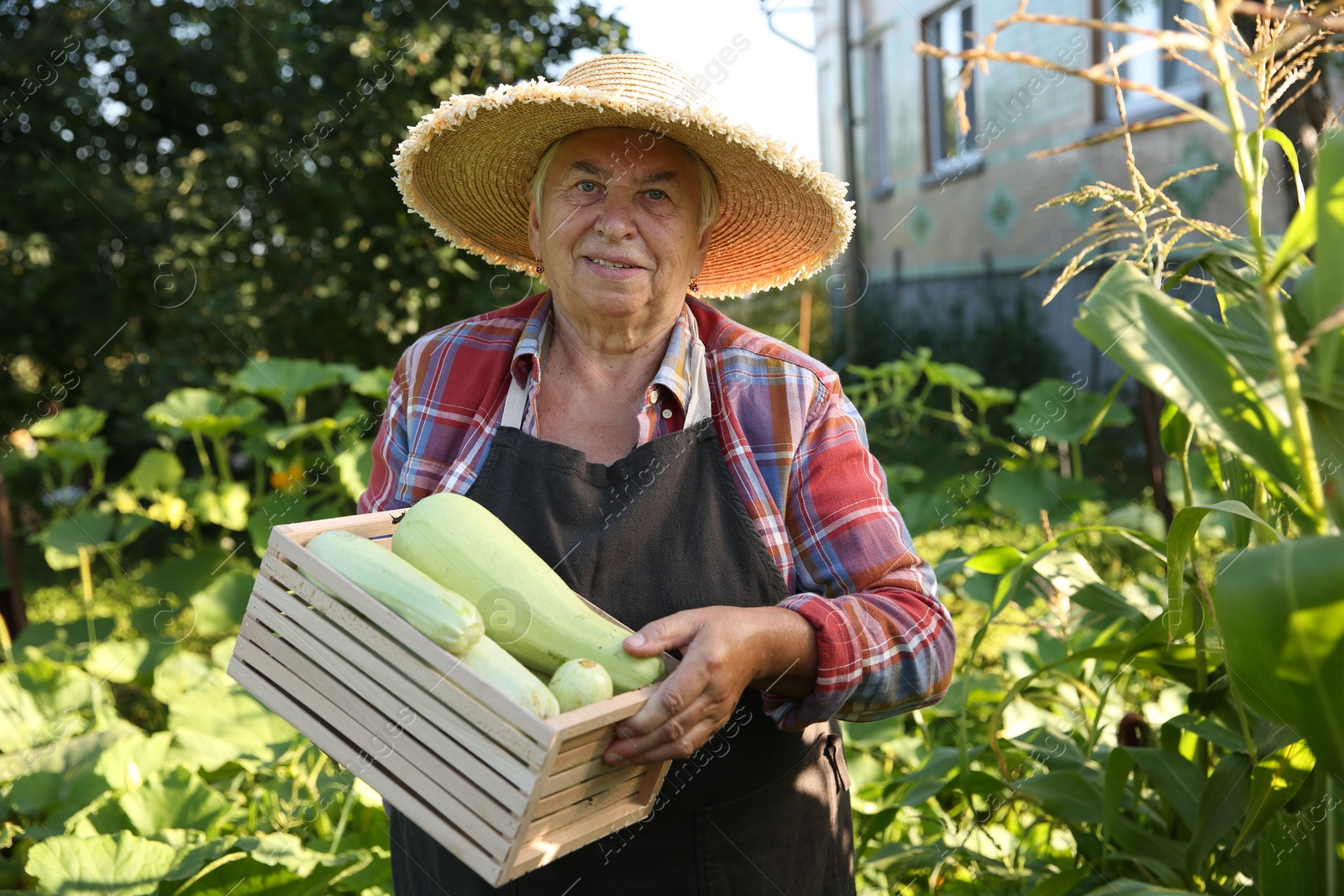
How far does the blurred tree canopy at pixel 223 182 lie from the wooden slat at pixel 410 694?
408 centimetres

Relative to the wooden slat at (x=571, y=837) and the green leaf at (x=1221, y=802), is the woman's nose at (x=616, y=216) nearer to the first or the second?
the wooden slat at (x=571, y=837)

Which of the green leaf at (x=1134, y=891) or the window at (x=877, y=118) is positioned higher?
the window at (x=877, y=118)

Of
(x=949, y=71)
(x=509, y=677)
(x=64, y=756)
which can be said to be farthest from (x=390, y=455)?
(x=949, y=71)

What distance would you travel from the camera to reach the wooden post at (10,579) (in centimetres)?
361

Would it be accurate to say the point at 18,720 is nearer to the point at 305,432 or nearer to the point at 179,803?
the point at 179,803

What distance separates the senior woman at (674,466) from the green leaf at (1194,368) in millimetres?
617

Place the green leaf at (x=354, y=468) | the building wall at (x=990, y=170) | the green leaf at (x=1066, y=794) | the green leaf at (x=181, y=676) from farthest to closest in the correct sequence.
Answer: the building wall at (x=990, y=170)
the green leaf at (x=354, y=468)
the green leaf at (x=181, y=676)
the green leaf at (x=1066, y=794)

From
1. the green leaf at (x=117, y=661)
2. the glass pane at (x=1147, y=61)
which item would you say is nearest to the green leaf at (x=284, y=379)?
the green leaf at (x=117, y=661)

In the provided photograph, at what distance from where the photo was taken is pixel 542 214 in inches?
72.7

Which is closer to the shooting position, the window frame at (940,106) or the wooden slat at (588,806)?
the wooden slat at (588,806)

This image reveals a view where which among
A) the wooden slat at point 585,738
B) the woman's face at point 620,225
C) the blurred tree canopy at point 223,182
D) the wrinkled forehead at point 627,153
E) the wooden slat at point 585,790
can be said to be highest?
the blurred tree canopy at point 223,182

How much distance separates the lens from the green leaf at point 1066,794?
1.84 meters

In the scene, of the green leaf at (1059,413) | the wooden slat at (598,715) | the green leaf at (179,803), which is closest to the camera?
the wooden slat at (598,715)

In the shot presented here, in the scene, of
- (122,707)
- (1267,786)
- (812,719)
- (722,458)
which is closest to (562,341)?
(722,458)
